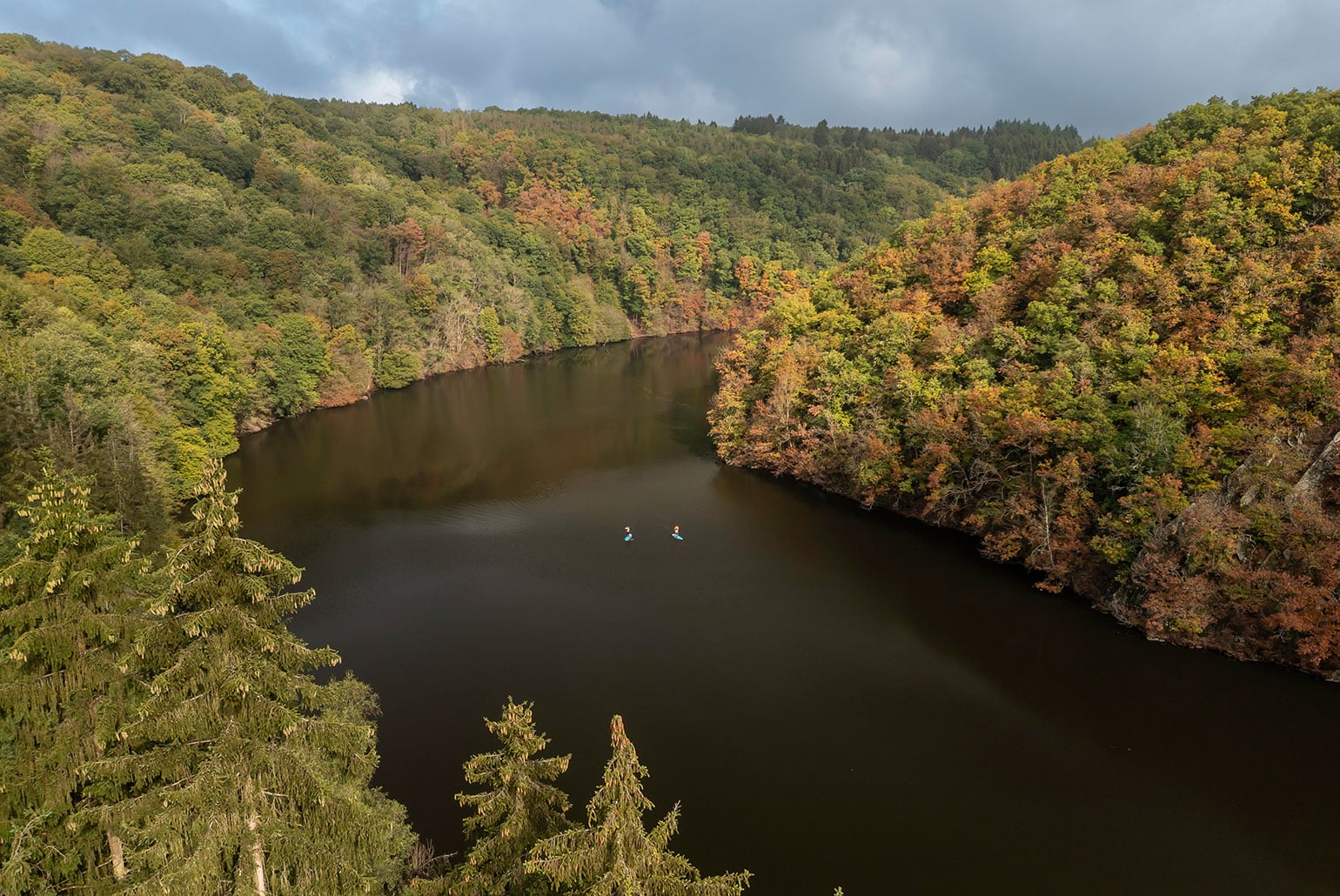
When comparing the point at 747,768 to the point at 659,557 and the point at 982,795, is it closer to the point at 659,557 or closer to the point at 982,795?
the point at 982,795

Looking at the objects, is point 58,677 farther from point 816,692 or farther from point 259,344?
point 259,344

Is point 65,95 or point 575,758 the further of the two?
point 65,95

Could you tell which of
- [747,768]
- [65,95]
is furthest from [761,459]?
[65,95]

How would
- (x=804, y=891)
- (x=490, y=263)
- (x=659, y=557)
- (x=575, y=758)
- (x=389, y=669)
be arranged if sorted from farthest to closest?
(x=490, y=263), (x=659, y=557), (x=389, y=669), (x=575, y=758), (x=804, y=891)

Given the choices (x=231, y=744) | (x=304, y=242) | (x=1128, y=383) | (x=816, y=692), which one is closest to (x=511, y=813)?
(x=231, y=744)

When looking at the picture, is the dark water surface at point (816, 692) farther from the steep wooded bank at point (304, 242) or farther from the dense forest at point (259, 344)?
the steep wooded bank at point (304, 242)

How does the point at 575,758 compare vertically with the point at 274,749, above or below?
below
